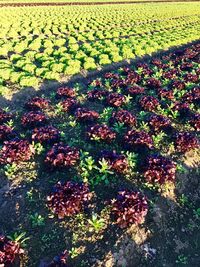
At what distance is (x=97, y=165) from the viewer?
13359 mm

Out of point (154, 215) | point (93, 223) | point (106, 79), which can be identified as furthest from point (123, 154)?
point (106, 79)

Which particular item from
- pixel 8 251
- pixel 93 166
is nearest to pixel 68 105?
pixel 93 166

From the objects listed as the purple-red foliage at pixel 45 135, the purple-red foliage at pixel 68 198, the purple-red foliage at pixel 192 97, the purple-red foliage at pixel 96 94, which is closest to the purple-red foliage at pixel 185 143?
the purple-red foliage at pixel 192 97

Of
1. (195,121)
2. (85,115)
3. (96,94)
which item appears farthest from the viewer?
(96,94)

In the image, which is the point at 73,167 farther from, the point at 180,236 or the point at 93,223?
the point at 180,236

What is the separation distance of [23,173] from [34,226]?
9.58 feet

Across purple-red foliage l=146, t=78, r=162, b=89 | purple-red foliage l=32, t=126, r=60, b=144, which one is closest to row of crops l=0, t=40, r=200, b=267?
purple-red foliage l=32, t=126, r=60, b=144

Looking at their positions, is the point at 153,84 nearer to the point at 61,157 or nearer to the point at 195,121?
the point at 195,121

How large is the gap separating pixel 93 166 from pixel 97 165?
1.45 feet

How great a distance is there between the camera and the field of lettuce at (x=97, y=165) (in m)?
10.6

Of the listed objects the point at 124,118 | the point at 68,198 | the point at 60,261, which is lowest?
the point at 60,261

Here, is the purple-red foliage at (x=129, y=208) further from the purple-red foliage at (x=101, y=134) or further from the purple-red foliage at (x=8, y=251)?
the purple-red foliage at (x=101, y=134)

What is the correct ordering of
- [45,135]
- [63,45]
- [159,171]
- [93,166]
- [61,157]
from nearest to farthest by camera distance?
[159,171]
[93,166]
[61,157]
[45,135]
[63,45]

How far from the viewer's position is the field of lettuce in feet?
34.8
